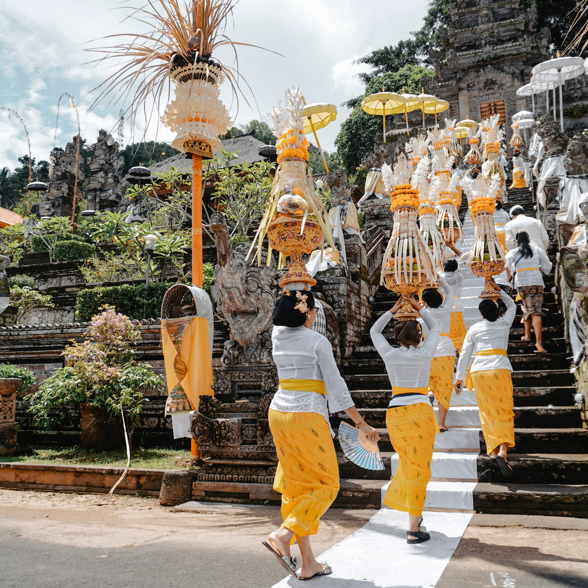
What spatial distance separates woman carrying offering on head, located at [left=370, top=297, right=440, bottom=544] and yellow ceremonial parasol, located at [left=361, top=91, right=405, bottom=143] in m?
16.1

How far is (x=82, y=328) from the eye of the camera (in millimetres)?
8406

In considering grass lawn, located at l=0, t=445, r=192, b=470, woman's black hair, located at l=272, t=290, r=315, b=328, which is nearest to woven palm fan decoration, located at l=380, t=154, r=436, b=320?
woman's black hair, located at l=272, t=290, r=315, b=328

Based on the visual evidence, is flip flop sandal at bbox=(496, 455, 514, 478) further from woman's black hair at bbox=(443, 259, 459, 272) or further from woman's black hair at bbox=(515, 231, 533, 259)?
woman's black hair at bbox=(515, 231, 533, 259)

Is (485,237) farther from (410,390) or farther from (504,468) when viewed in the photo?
(410,390)

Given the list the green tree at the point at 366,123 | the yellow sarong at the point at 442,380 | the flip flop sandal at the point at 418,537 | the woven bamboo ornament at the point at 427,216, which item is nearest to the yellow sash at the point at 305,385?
the flip flop sandal at the point at 418,537

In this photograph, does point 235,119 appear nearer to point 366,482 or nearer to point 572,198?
point 366,482

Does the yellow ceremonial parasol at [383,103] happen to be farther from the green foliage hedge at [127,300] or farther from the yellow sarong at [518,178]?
the green foliage hedge at [127,300]

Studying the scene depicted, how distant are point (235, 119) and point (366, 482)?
4293 millimetres

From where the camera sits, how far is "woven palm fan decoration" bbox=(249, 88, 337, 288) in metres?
4.15

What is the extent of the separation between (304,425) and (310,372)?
0.32 meters

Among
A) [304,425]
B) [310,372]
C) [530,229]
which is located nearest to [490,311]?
[310,372]

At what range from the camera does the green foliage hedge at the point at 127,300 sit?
9.98 meters

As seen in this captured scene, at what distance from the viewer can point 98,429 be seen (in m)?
6.87

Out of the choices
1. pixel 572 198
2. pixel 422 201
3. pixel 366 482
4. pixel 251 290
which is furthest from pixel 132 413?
pixel 572 198
